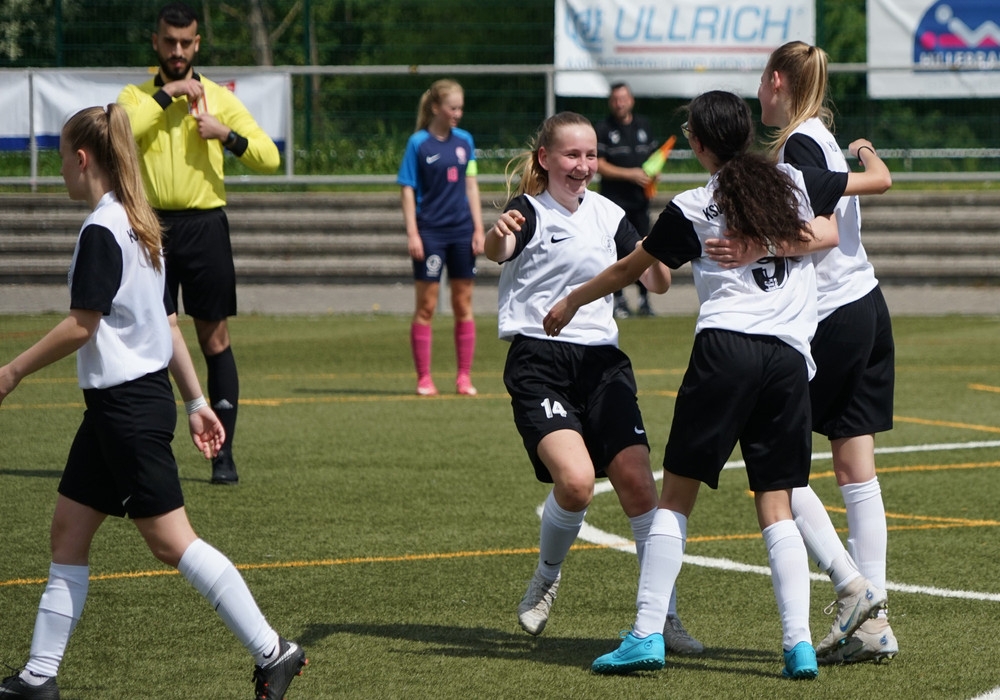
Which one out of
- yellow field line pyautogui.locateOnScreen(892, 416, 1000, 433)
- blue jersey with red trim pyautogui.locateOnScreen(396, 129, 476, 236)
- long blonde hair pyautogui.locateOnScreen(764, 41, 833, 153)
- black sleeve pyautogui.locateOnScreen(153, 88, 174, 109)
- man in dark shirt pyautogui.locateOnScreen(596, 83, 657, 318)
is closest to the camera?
long blonde hair pyautogui.locateOnScreen(764, 41, 833, 153)

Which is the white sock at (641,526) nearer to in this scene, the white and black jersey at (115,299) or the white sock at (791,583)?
the white sock at (791,583)

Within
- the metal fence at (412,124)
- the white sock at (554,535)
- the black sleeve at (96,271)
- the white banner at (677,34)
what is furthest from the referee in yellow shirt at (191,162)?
the white banner at (677,34)

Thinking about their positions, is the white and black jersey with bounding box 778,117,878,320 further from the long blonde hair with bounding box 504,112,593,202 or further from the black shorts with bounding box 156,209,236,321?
the black shorts with bounding box 156,209,236,321

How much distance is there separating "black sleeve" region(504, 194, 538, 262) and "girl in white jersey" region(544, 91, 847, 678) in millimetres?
602

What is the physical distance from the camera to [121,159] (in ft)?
14.1

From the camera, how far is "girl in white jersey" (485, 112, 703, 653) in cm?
490

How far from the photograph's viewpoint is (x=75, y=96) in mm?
17438

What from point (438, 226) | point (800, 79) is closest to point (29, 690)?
point (800, 79)

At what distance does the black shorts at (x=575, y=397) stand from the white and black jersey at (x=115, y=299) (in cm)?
127

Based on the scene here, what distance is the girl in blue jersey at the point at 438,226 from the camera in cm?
1069

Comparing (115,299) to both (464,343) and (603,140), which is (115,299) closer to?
(464,343)

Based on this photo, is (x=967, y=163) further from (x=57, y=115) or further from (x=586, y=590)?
(x=586, y=590)

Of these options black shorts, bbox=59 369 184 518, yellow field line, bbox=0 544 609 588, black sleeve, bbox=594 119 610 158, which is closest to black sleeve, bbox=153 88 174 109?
yellow field line, bbox=0 544 609 588

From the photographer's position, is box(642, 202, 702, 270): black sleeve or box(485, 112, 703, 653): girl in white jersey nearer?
box(642, 202, 702, 270): black sleeve
